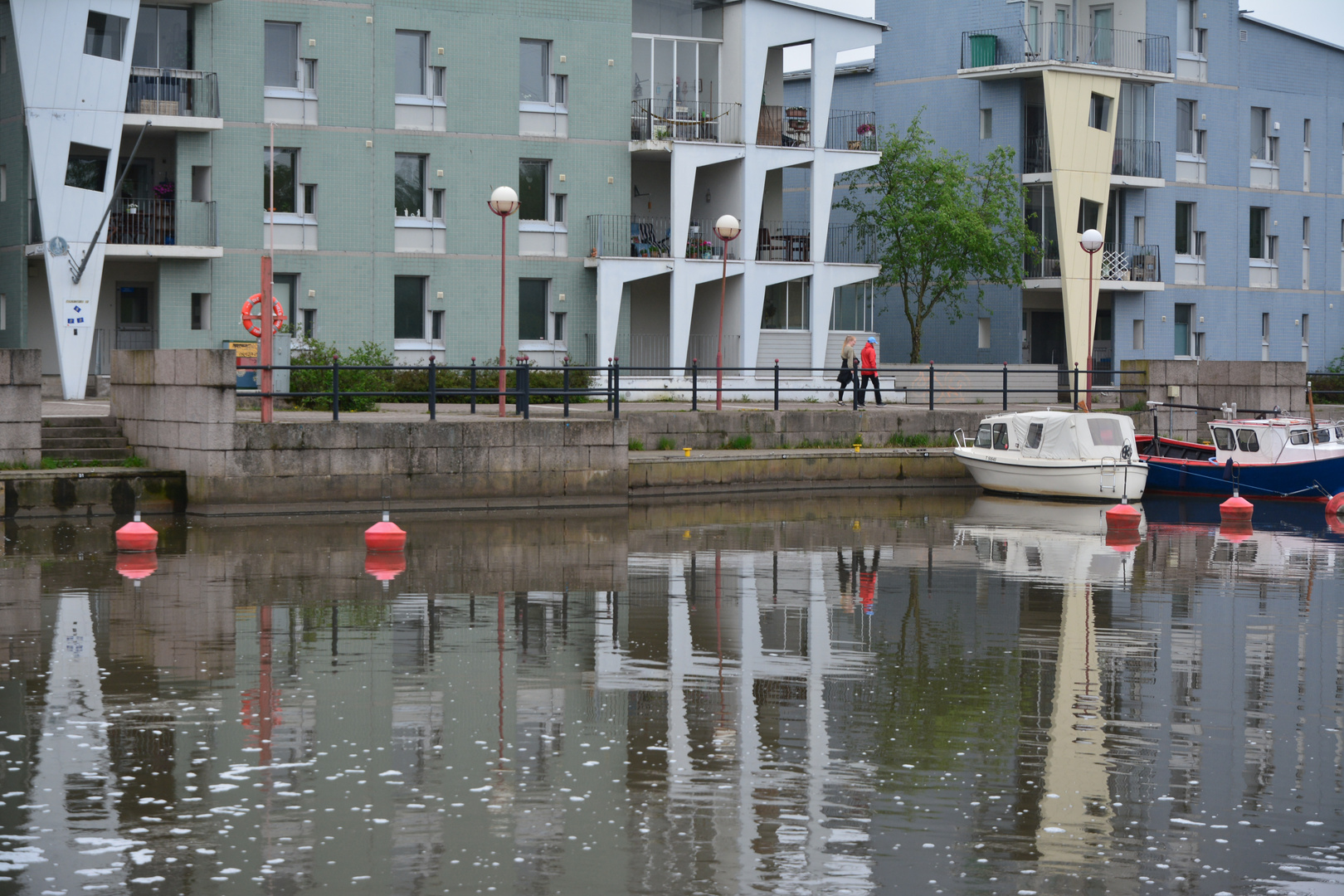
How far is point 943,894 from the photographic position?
783 centimetres

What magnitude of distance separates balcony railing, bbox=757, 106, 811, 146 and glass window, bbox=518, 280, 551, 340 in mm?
6861

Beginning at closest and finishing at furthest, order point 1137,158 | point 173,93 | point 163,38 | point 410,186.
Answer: point 173,93 < point 163,38 < point 410,186 < point 1137,158

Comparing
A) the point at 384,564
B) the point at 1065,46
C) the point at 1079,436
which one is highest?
the point at 1065,46

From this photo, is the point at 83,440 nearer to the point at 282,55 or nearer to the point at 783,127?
the point at 282,55

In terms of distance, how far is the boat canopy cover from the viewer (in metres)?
31.2

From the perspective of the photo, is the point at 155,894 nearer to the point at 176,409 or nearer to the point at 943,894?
the point at 943,894

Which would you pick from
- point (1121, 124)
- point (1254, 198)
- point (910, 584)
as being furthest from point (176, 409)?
point (1254, 198)

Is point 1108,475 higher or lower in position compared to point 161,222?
lower

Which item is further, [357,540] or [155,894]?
[357,540]

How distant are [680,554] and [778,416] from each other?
38.8 ft

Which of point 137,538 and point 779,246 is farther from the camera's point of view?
point 779,246

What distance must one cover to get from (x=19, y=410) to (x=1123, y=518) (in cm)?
1631

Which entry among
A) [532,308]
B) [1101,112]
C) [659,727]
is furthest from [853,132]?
[659,727]

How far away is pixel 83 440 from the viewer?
85.7 ft
